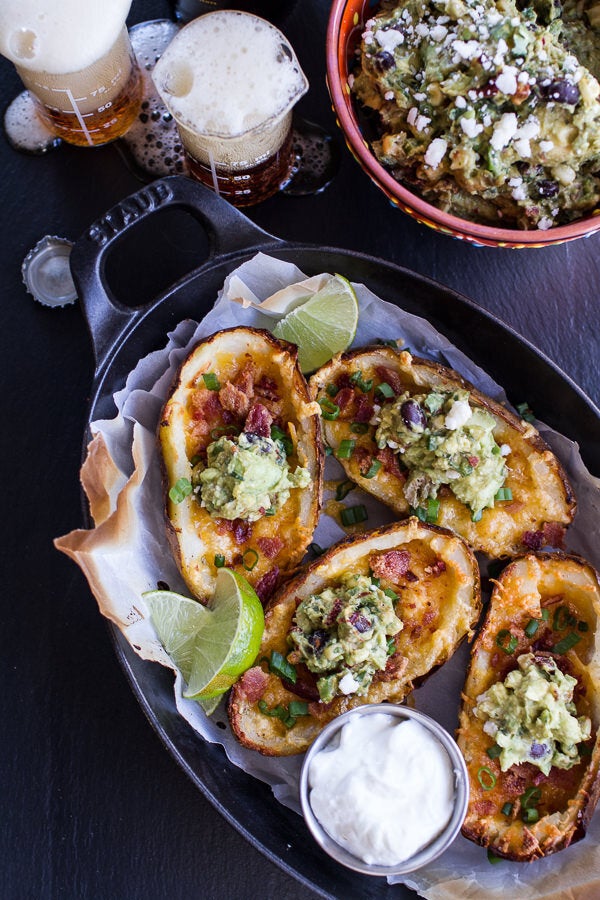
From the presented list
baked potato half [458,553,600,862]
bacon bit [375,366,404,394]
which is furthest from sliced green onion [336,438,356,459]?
baked potato half [458,553,600,862]

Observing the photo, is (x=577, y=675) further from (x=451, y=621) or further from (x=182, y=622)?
(x=182, y=622)

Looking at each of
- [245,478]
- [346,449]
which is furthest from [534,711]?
[245,478]

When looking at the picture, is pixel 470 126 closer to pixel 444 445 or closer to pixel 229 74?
pixel 229 74

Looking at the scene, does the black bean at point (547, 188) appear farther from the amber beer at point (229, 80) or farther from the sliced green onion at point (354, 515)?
the sliced green onion at point (354, 515)

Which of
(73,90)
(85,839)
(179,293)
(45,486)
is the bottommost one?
A: (85,839)

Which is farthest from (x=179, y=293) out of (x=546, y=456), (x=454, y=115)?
(x=546, y=456)

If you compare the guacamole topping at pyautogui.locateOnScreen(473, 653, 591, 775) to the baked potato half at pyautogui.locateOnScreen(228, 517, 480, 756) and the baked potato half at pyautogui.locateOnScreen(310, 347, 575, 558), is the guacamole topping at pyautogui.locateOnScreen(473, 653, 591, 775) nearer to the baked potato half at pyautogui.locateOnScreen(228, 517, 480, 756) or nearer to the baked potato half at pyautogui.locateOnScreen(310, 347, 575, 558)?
the baked potato half at pyautogui.locateOnScreen(228, 517, 480, 756)
